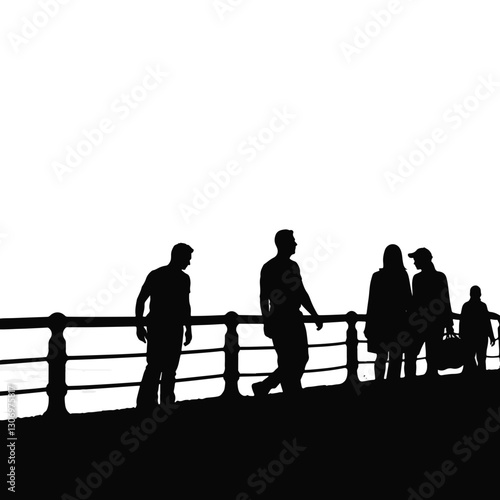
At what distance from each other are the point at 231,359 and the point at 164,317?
3075mm

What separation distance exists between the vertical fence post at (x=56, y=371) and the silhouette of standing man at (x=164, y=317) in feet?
2.89

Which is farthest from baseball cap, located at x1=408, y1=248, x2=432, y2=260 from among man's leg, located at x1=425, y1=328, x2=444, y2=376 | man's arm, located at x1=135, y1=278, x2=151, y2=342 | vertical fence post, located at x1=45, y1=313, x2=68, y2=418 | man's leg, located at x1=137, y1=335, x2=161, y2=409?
vertical fence post, located at x1=45, y1=313, x2=68, y2=418

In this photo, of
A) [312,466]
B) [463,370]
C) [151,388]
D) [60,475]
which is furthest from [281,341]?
[463,370]

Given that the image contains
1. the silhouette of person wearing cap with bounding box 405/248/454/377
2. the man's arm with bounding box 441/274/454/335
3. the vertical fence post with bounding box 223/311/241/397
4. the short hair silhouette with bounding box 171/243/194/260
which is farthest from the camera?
the man's arm with bounding box 441/274/454/335

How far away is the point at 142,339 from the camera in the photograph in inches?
451

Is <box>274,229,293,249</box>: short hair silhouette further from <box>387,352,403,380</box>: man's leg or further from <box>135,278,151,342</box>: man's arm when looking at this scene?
<box>387,352,403,380</box>: man's leg

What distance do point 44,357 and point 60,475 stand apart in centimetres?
414

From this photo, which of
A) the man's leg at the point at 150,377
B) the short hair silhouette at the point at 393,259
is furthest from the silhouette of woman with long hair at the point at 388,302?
the man's leg at the point at 150,377

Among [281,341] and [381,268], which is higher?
[381,268]

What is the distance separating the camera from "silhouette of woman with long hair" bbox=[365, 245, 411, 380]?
1455 cm

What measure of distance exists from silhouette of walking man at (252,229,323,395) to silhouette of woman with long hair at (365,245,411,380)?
2573 millimetres

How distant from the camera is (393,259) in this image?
14484mm

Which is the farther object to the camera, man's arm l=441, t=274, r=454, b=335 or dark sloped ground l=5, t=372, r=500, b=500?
man's arm l=441, t=274, r=454, b=335

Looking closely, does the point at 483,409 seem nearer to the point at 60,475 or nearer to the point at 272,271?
the point at 272,271
